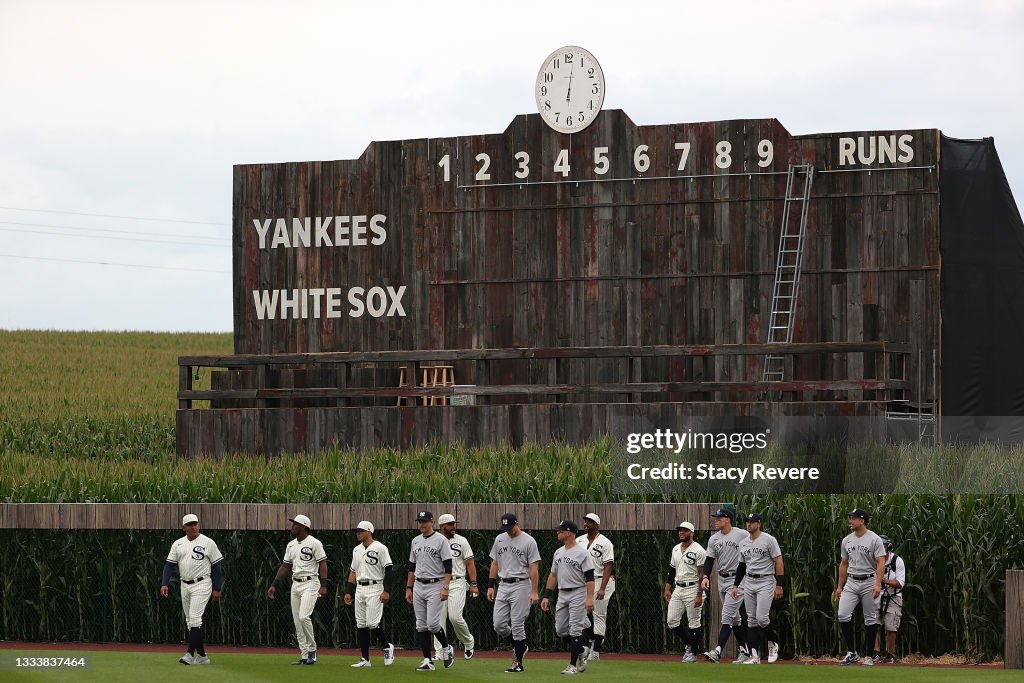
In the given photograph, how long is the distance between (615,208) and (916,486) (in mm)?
10856

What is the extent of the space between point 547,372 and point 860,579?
12.1 meters

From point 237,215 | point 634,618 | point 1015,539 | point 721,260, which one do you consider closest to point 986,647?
point 1015,539

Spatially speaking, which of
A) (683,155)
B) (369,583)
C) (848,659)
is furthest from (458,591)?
(683,155)

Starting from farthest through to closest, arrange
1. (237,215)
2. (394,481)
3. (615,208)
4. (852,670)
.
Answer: (237,215), (615,208), (394,481), (852,670)

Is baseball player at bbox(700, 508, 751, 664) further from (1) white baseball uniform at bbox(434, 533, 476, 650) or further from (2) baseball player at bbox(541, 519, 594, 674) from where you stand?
(1) white baseball uniform at bbox(434, 533, 476, 650)

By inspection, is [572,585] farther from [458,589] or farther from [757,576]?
[757,576]

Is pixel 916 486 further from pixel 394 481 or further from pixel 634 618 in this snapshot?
pixel 394 481

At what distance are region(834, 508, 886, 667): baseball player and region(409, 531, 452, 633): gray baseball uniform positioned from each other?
202 inches

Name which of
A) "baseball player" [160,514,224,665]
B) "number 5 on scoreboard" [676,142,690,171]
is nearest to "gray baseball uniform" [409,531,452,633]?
"baseball player" [160,514,224,665]

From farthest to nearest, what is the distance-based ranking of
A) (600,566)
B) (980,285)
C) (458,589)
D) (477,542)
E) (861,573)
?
(980,285) < (477,542) < (600,566) < (458,589) < (861,573)

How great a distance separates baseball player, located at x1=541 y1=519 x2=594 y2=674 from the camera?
18.9 meters

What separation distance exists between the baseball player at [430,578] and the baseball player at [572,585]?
56.6 inches

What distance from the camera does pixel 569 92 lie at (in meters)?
31.8

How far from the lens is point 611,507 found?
2228 cm
